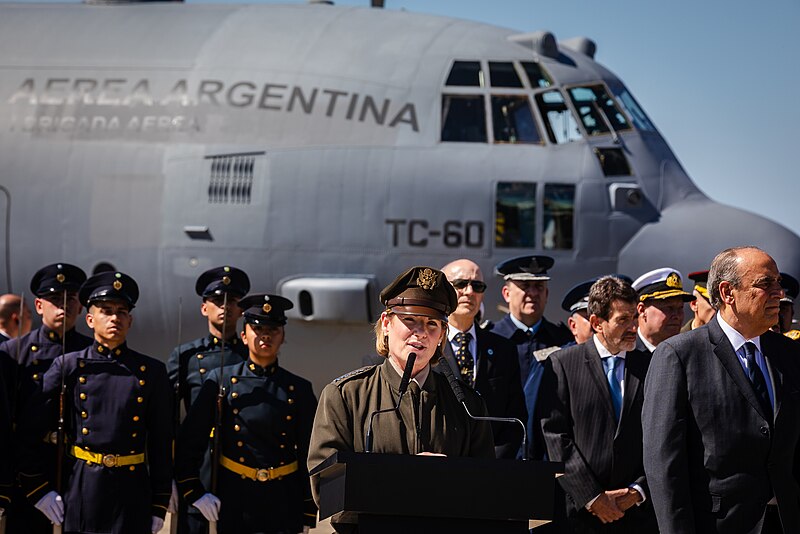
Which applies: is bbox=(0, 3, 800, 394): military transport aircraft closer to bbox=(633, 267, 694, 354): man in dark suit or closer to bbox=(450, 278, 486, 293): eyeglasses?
bbox=(633, 267, 694, 354): man in dark suit

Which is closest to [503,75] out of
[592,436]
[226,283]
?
[226,283]

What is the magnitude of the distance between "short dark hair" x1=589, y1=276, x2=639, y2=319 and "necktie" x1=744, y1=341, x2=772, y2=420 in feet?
4.93

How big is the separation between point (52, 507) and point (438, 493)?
12.4 ft

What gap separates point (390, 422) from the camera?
12.8 feet

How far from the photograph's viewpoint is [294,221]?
11086 mm

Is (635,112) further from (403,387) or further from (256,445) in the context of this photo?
(403,387)

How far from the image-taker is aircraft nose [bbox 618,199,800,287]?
10.5 metres

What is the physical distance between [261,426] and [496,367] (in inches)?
58.2

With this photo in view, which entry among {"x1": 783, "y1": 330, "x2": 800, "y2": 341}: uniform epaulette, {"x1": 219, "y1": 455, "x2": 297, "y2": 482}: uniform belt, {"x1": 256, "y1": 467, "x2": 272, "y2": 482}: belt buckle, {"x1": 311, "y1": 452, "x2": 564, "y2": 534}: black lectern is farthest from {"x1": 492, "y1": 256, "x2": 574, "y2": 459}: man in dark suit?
{"x1": 311, "y1": 452, "x2": 564, "y2": 534}: black lectern

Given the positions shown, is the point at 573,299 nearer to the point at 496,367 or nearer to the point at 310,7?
the point at 496,367

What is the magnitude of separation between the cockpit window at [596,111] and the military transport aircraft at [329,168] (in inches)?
0.7

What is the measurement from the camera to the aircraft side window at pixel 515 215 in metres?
10.7

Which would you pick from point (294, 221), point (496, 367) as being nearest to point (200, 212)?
point (294, 221)

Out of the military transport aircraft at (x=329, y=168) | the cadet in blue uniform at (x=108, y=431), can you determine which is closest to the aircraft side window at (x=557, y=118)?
the military transport aircraft at (x=329, y=168)
